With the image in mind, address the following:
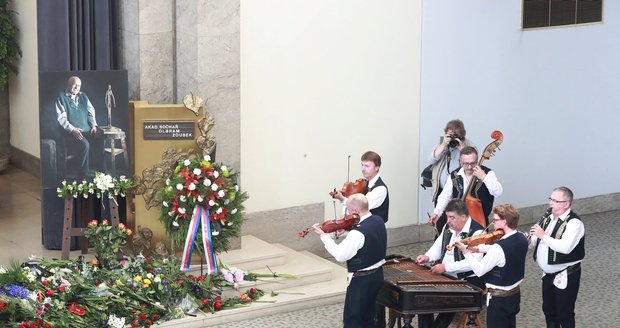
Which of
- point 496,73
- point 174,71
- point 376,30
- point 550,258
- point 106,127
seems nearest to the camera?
point 550,258

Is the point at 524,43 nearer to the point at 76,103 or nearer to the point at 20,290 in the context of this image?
the point at 76,103

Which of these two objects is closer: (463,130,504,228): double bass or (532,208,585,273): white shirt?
(532,208,585,273): white shirt

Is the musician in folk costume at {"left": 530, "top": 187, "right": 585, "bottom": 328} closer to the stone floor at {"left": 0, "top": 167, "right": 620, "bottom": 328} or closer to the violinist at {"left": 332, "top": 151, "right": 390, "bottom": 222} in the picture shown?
the stone floor at {"left": 0, "top": 167, "right": 620, "bottom": 328}

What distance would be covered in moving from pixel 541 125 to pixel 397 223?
2.51 m

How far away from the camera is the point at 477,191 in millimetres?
11477

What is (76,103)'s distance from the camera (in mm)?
11812

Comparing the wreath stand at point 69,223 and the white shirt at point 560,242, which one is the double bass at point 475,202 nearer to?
the white shirt at point 560,242

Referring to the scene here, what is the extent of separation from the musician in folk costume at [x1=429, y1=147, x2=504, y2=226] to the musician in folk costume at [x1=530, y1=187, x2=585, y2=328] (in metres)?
1.20

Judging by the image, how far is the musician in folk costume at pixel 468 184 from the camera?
11312 mm

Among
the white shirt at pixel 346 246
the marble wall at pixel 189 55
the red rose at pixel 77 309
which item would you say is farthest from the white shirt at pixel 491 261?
the marble wall at pixel 189 55

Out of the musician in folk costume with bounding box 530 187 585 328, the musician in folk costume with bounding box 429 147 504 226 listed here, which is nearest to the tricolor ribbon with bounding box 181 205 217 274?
the musician in folk costume with bounding box 429 147 504 226

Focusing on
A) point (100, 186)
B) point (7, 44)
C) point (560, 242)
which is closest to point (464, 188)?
point (560, 242)

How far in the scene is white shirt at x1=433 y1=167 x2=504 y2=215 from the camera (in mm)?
11367

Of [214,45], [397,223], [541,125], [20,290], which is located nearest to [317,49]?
[214,45]
